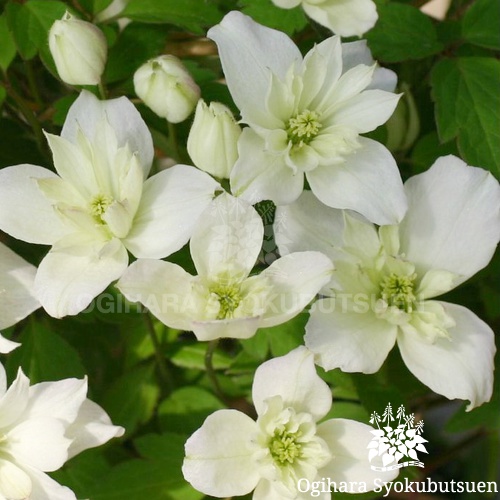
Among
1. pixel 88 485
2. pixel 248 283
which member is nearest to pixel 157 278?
pixel 248 283

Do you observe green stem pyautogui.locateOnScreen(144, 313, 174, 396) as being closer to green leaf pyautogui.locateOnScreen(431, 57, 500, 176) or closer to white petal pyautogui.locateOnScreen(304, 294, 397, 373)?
white petal pyautogui.locateOnScreen(304, 294, 397, 373)

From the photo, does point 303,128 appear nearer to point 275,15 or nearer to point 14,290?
point 275,15

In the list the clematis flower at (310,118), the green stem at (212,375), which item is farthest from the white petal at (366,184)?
the green stem at (212,375)

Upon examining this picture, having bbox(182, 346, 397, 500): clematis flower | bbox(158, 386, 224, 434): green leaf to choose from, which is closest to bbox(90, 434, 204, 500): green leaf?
bbox(158, 386, 224, 434): green leaf

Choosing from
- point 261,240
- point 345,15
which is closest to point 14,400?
point 261,240

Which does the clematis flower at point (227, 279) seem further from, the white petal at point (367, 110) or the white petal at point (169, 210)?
the white petal at point (367, 110)

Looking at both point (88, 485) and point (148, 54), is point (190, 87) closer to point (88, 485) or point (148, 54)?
point (148, 54)
